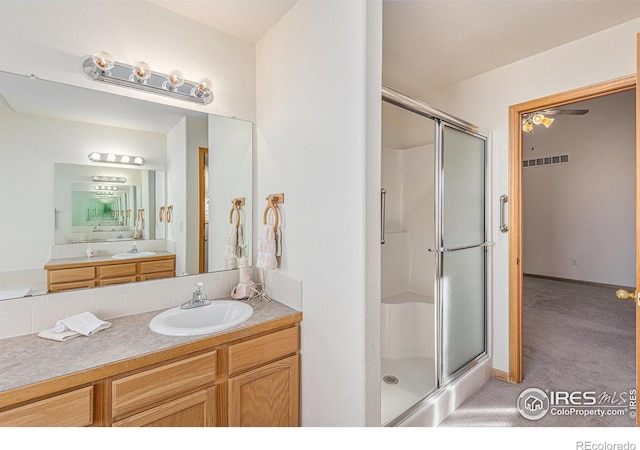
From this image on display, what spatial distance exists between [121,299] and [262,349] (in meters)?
0.78

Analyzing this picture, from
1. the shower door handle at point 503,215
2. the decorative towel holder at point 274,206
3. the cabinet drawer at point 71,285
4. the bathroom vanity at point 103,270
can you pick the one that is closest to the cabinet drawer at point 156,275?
the bathroom vanity at point 103,270

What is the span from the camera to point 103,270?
1538 mm

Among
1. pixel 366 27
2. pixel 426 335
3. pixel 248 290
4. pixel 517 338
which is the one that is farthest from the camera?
pixel 426 335

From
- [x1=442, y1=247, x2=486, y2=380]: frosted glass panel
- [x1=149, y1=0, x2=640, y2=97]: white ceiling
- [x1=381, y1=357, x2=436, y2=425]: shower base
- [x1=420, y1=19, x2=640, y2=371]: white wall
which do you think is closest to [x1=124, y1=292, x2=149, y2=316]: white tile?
[x1=381, y1=357, x2=436, y2=425]: shower base

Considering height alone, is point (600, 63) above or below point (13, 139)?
above

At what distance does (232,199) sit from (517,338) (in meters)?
2.40

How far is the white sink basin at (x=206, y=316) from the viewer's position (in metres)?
1.43

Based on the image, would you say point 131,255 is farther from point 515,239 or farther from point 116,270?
point 515,239

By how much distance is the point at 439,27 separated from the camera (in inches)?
73.6

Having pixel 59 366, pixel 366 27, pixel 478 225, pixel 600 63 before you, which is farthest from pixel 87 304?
pixel 600 63

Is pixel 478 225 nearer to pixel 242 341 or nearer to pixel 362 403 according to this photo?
pixel 362 403

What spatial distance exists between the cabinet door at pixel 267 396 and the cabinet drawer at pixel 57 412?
524mm

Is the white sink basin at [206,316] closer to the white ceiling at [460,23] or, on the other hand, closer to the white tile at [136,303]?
the white tile at [136,303]

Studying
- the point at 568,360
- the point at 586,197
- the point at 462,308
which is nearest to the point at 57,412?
the point at 462,308
